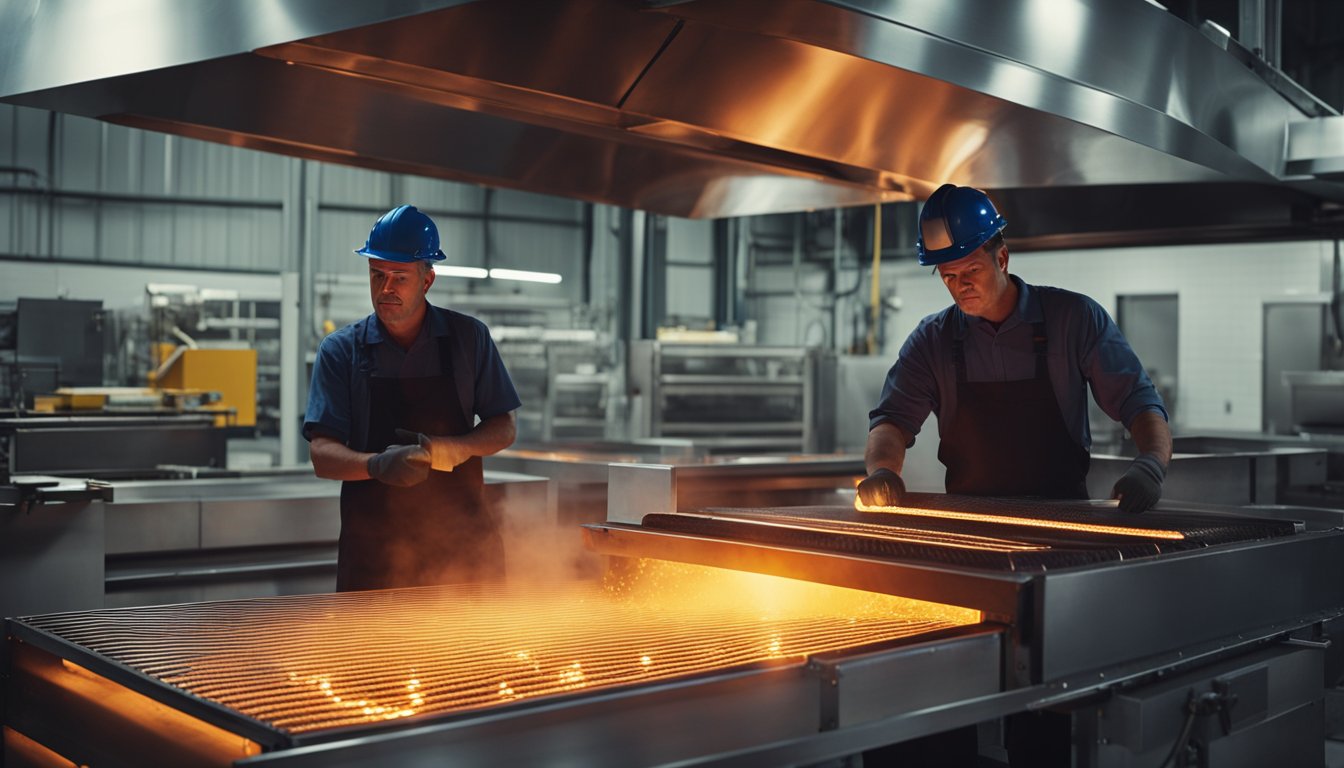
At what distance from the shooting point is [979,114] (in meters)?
2.10

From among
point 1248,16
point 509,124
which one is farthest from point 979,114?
point 1248,16

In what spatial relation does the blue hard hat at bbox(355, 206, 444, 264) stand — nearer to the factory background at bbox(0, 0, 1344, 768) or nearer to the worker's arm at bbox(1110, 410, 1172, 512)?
the factory background at bbox(0, 0, 1344, 768)

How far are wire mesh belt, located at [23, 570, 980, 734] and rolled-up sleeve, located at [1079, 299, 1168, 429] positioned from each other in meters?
0.89

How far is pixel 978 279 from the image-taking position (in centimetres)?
227

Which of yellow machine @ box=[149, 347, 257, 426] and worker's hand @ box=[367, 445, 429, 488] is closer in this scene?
worker's hand @ box=[367, 445, 429, 488]

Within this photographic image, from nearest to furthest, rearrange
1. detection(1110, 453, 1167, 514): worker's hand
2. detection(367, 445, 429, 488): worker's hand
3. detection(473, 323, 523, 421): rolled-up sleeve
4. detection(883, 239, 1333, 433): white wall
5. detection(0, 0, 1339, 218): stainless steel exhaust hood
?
detection(0, 0, 1339, 218): stainless steel exhaust hood → detection(1110, 453, 1167, 514): worker's hand → detection(367, 445, 429, 488): worker's hand → detection(473, 323, 523, 421): rolled-up sleeve → detection(883, 239, 1333, 433): white wall

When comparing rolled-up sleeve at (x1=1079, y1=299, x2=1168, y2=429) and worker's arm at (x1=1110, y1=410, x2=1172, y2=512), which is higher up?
rolled-up sleeve at (x1=1079, y1=299, x2=1168, y2=429)

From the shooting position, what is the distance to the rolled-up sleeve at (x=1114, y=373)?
2268mm

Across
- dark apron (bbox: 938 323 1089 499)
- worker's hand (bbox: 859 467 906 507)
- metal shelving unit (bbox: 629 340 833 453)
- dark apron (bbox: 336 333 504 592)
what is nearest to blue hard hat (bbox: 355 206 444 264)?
dark apron (bbox: 336 333 504 592)

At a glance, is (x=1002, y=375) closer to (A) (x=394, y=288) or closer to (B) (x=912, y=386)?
(B) (x=912, y=386)

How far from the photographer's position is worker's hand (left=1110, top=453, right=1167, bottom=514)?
2.01 meters

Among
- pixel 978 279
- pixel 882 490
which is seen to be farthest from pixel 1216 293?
pixel 882 490

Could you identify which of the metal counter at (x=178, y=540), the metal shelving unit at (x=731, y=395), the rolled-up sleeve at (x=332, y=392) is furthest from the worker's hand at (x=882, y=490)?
the metal shelving unit at (x=731, y=395)

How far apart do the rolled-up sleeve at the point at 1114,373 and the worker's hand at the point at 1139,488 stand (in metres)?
0.23
